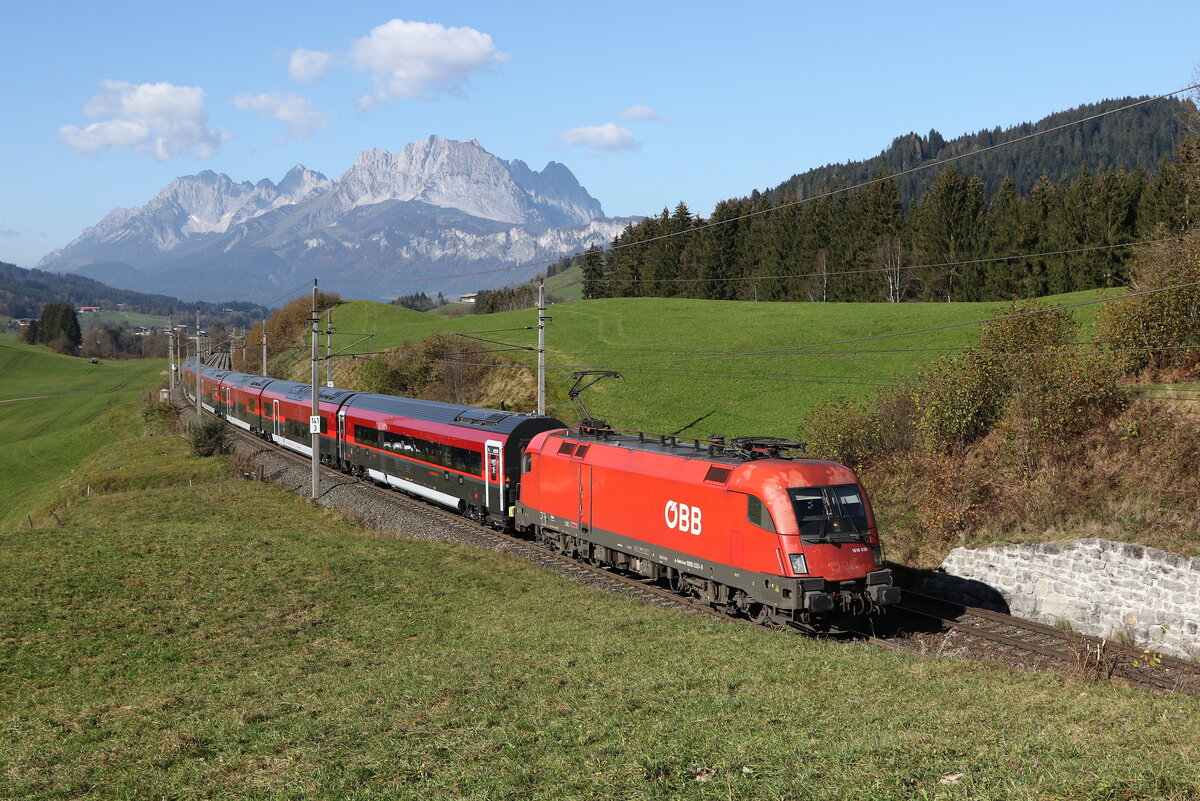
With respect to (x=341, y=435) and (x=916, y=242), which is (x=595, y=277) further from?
(x=341, y=435)

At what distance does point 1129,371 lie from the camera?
30.2m

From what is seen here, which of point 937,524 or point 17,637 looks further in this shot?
point 937,524

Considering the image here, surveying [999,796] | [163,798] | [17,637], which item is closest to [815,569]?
[999,796]

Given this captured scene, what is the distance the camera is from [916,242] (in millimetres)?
79188

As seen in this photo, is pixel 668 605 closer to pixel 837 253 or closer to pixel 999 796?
pixel 999 796

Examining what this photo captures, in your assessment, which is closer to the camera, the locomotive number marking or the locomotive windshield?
the locomotive windshield

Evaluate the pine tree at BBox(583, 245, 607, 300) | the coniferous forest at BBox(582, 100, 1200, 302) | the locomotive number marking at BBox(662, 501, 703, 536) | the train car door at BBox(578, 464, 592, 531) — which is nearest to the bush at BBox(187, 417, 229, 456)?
the train car door at BBox(578, 464, 592, 531)

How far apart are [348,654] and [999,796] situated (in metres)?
12.2

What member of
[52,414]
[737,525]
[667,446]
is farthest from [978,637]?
[52,414]

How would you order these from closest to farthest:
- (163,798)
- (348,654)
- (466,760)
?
(163,798) → (466,760) → (348,654)

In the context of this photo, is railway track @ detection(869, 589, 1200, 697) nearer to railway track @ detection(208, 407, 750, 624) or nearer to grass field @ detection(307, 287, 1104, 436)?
railway track @ detection(208, 407, 750, 624)

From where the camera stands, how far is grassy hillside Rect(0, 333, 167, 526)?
6513 centimetres

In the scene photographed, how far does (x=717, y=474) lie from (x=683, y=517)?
5.48ft

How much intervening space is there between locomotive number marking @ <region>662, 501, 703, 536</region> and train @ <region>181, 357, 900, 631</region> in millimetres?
38
